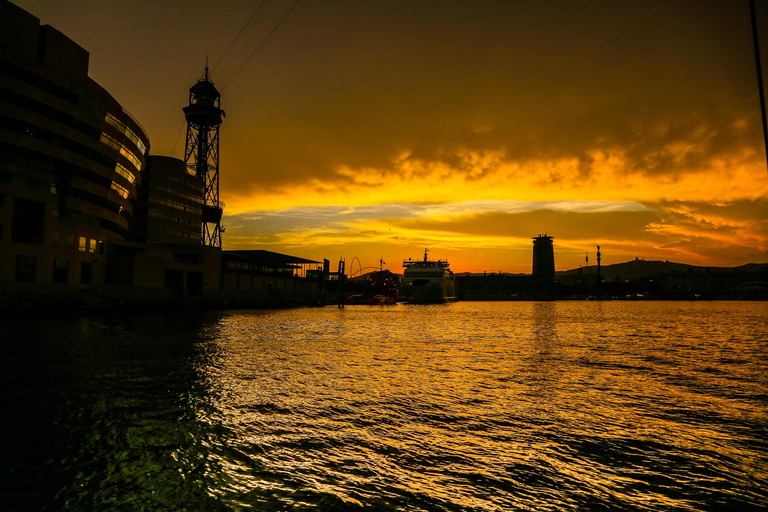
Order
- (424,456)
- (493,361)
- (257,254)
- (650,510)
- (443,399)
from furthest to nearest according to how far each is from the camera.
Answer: (257,254)
(493,361)
(443,399)
(424,456)
(650,510)

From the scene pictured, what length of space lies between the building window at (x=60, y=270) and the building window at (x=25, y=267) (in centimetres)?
318

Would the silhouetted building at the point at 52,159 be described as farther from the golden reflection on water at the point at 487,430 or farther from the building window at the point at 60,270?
the golden reflection on water at the point at 487,430

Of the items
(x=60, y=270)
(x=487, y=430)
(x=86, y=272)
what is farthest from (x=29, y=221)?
(x=487, y=430)

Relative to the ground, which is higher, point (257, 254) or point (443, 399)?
point (257, 254)

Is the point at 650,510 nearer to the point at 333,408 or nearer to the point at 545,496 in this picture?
the point at 545,496

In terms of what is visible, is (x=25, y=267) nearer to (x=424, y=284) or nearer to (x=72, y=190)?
(x=72, y=190)

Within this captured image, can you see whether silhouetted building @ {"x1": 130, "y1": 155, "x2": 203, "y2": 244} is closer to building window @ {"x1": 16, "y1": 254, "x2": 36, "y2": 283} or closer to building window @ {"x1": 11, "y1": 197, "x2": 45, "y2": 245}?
building window @ {"x1": 11, "y1": 197, "x2": 45, "y2": 245}

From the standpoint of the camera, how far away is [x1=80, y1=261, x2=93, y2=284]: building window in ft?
235

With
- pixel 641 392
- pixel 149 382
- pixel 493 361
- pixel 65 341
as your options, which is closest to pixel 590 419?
pixel 641 392

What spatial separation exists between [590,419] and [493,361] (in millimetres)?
12396

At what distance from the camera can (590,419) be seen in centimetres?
1359

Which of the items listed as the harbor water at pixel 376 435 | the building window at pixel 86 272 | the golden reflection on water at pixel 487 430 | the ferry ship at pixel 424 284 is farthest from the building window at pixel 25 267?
the ferry ship at pixel 424 284

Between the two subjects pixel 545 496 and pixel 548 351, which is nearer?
pixel 545 496

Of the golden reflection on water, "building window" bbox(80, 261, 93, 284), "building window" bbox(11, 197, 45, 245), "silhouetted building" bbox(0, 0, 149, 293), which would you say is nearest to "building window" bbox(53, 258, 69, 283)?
"silhouetted building" bbox(0, 0, 149, 293)
